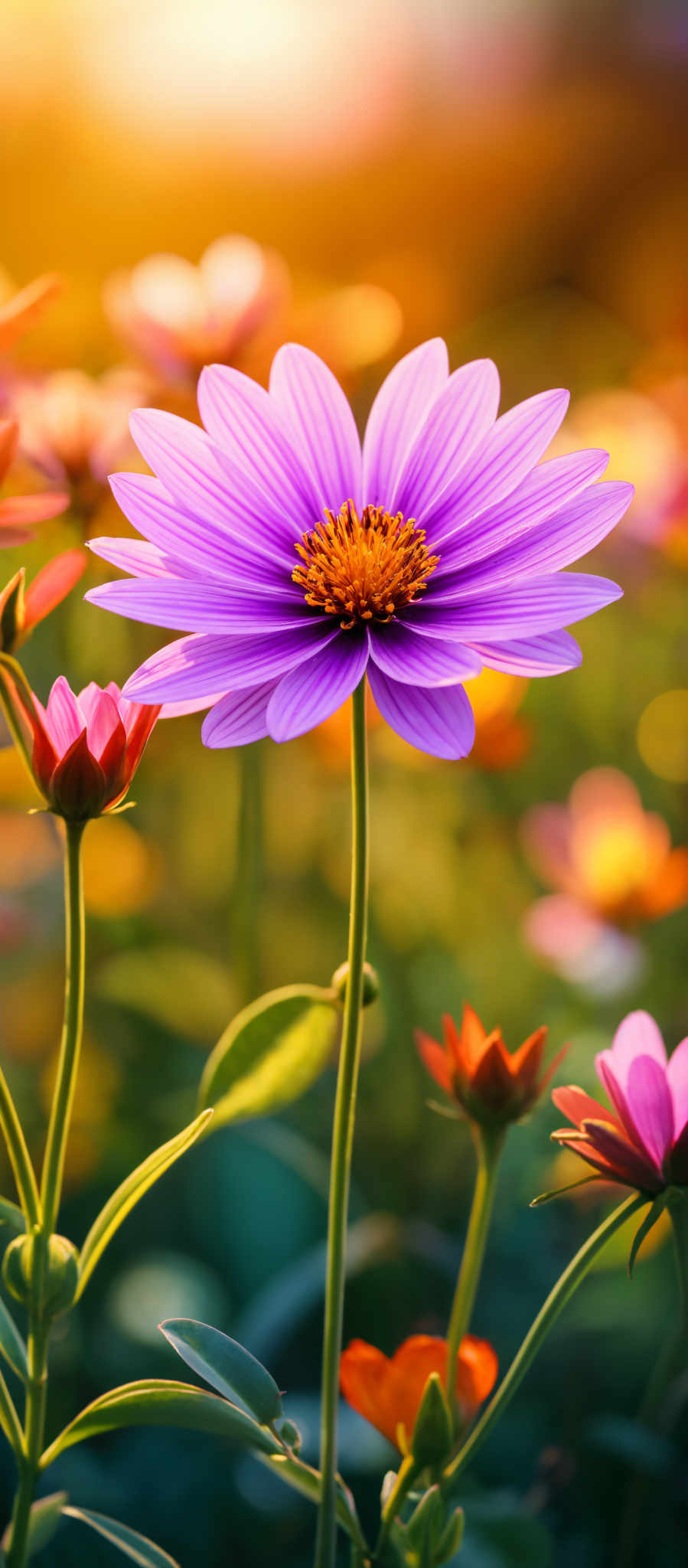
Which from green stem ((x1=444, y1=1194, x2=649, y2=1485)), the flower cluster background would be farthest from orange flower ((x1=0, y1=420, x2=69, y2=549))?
green stem ((x1=444, y1=1194, x2=649, y2=1485))

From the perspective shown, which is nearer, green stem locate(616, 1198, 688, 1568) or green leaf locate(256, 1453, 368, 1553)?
green leaf locate(256, 1453, 368, 1553)

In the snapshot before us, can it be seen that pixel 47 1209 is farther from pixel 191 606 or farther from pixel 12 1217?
pixel 191 606

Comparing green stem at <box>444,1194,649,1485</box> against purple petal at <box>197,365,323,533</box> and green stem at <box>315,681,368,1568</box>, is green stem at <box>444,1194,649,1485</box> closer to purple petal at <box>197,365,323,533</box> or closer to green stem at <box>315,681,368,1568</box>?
green stem at <box>315,681,368,1568</box>

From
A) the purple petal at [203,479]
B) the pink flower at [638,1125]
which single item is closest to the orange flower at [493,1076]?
the pink flower at [638,1125]

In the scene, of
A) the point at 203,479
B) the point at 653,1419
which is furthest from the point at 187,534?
the point at 653,1419

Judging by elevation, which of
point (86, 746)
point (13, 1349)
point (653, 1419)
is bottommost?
point (653, 1419)

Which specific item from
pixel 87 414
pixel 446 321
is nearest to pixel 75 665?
pixel 87 414
